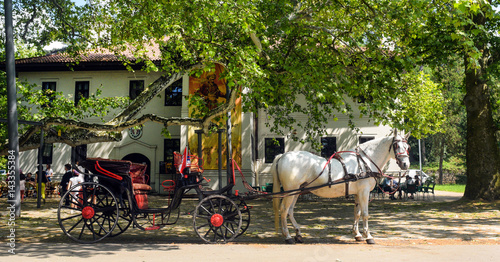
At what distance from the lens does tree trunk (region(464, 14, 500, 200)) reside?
52.7 ft

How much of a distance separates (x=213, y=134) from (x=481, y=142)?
45.5 feet

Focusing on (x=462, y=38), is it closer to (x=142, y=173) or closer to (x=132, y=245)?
(x=142, y=173)

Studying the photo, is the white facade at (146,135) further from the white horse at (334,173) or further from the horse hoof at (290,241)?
the horse hoof at (290,241)

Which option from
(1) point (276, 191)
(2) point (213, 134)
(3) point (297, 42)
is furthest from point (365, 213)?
(2) point (213, 134)

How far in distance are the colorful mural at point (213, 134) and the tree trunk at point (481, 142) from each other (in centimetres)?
1237

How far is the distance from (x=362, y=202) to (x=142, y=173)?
4761mm

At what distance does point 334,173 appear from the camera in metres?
8.65

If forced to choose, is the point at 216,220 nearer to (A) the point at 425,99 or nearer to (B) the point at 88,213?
(B) the point at 88,213

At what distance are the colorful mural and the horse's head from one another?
53.1 ft

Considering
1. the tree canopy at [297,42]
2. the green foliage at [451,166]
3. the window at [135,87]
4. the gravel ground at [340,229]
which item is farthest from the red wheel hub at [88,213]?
the green foliage at [451,166]

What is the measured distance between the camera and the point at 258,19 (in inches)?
490

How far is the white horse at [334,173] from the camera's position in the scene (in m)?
8.59

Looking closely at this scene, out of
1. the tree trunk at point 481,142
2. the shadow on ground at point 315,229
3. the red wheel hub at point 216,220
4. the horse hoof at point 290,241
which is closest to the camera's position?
the red wheel hub at point 216,220

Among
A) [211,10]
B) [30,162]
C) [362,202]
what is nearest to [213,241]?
[362,202]
